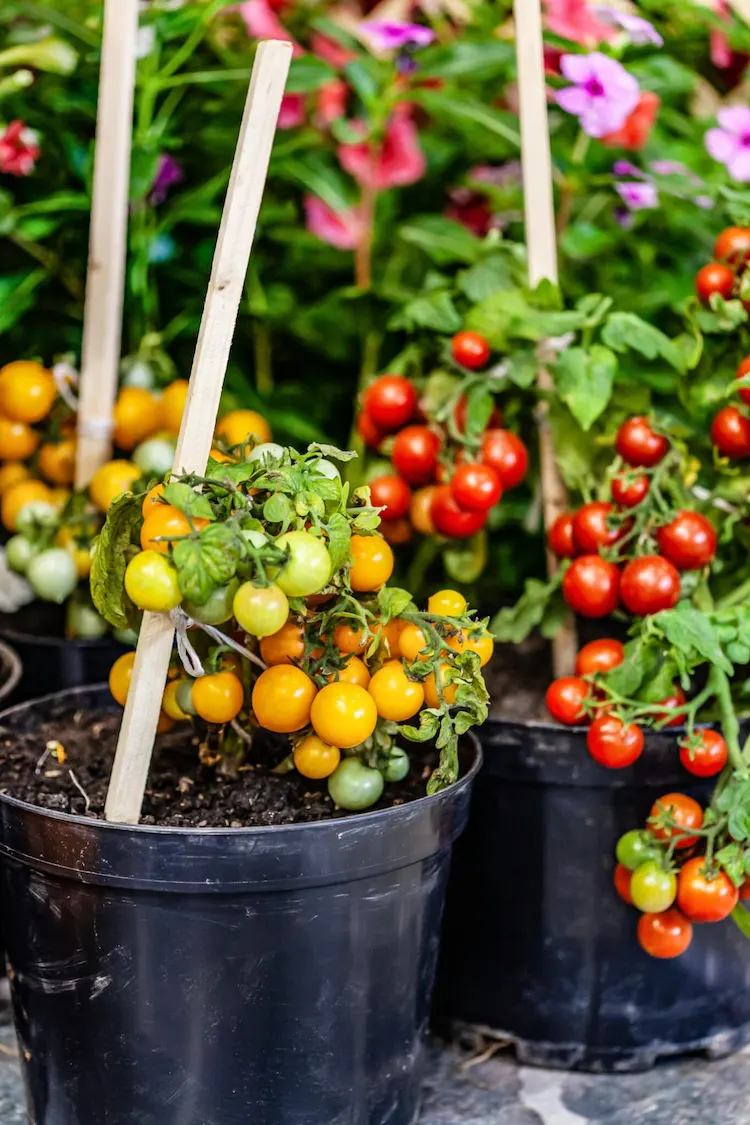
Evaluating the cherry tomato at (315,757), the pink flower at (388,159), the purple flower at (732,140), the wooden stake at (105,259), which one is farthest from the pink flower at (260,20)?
the cherry tomato at (315,757)

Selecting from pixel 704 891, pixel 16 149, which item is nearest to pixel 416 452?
pixel 704 891

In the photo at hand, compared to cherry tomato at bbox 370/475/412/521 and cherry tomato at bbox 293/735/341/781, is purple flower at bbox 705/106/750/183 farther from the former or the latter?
cherry tomato at bbox 293/735/341/781

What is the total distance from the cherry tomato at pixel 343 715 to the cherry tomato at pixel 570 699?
261mm

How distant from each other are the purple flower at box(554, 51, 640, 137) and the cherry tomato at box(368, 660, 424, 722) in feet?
2.18

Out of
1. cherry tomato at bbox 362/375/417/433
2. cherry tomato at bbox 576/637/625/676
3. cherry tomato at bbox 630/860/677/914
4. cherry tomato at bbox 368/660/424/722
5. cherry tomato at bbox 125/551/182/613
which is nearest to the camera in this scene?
cherry tomato at bbox 125/551/182/613

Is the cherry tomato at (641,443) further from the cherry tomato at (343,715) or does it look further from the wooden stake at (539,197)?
the cherry tomato at (343,715)

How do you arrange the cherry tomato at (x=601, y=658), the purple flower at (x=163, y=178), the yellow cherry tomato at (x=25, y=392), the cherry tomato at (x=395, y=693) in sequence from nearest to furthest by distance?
the cherry tomato at (x=395, y=693) → the cherry tomato at (x=601, y=658) → the yellow cherry tomato at (x=25, y=392) → the purple flower at (x=163, y=178)

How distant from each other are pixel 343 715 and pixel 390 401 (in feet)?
1.42

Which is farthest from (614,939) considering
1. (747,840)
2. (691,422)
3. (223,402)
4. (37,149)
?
(37,149)

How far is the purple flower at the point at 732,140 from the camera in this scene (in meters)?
1.36

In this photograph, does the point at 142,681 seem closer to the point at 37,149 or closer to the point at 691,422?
the point at 691,422

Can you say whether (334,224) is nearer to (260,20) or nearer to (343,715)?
(260,20)

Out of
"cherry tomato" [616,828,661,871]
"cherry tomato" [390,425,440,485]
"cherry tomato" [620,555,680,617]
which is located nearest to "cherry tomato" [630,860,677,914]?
"cherry tomato" [616,828,661,871]

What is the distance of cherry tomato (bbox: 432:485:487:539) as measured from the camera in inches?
45.4
